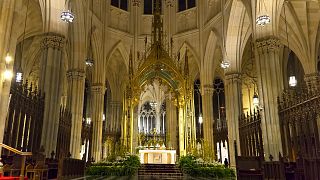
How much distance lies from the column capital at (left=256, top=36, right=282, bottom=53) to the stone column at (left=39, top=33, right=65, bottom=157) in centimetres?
1041

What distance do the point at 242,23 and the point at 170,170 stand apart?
1159cm

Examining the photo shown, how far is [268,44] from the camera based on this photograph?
15406mm

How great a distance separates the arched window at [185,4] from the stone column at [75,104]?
12.8 m

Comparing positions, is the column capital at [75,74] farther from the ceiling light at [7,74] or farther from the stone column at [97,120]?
the ceiling light at [7,74]

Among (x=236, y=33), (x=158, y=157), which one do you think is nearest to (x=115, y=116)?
(x=158, y=157)

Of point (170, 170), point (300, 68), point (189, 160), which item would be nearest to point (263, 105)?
point (189, 160)

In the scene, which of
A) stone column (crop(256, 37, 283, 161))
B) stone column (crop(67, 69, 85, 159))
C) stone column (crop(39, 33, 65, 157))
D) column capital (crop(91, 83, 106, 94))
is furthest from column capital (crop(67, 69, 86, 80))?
stone column (crop(256, 37, 283, 161))

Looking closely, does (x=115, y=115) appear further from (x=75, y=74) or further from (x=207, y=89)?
(x=75, y=74)

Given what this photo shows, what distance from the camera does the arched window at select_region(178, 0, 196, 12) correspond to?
28.3 metres

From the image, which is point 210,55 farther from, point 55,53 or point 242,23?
point 55,53

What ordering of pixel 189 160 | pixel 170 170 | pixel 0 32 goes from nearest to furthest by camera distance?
pixel 0 32 → pixel 189 160 → pixel 170 170

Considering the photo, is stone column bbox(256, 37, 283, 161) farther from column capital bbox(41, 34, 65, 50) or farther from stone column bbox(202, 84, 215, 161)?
column capital bbox(41, 34, 65, 50)

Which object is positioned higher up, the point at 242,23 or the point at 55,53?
the point at 242,23

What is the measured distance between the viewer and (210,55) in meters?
25.9
